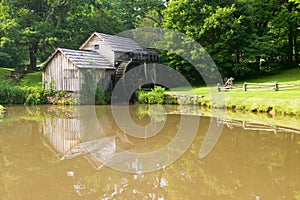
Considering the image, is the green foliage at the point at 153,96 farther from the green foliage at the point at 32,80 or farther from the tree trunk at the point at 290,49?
the tree trunk at the point at 290,49

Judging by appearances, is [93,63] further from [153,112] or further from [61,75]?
[153,112]

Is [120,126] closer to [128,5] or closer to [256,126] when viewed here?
[256,126]

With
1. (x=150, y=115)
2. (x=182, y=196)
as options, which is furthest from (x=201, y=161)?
(x=150, y=115)

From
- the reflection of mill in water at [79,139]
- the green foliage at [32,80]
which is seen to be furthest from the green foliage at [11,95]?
the reflection of mill in water at [79,139]

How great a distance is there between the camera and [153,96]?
20875 millimetres

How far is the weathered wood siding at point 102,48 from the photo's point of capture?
2364 centimetres

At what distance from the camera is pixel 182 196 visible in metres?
5.96

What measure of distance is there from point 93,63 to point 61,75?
2493 mm

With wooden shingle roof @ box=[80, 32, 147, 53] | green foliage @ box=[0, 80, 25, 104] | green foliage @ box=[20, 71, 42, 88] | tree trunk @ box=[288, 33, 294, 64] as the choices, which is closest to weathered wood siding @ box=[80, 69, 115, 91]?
wooden shingle roof @ box=[80, 32, 147, 53]

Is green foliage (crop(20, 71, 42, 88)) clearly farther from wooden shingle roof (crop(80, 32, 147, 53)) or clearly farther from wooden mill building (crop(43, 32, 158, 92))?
wooden shingle roof (crop(80, 32, 147, 53))

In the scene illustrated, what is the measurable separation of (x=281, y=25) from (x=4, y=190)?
951 inches

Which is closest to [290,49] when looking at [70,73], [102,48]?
[102,48]

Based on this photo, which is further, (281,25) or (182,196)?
(281,25)

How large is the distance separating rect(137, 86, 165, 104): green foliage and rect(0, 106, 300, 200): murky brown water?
6.86 m
